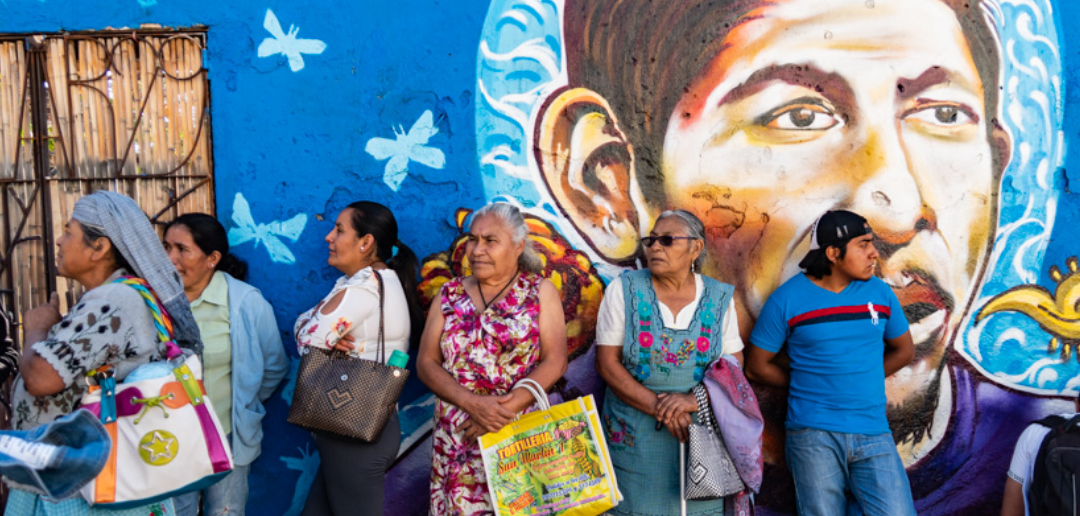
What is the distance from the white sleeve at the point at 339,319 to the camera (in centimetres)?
302

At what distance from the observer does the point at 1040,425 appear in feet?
9.97

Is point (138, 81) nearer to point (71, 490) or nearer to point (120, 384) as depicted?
point (120, 384)

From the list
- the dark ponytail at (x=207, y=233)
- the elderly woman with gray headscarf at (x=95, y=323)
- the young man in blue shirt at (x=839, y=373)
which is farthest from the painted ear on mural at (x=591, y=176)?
the elderly woman with gray headscarf at (x=95, y=323)

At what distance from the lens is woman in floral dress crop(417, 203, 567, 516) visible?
3049 millimetres

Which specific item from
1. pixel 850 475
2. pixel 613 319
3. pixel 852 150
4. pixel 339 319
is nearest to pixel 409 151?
pixel 339 319

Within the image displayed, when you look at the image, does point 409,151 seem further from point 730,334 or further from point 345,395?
point 730,334

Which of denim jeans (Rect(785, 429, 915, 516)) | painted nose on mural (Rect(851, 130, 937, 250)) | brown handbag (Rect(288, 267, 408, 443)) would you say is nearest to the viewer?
brown handbag (Rect(288, 267, 408, 443))

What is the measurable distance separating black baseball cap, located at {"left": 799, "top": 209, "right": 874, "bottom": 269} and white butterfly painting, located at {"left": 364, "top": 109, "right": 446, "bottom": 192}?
1888 mm

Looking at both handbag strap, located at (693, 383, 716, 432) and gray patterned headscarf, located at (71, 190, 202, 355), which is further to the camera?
handbag strap, located at (693, 383, 716, 432)

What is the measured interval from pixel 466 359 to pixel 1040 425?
2.37m

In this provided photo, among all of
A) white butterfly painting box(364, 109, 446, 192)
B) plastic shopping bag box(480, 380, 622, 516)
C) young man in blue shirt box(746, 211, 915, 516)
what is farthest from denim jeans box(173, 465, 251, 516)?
young man in blue shirt box(746, 211, 915, 516)

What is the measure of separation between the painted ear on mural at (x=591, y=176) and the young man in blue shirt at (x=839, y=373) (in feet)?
2.87

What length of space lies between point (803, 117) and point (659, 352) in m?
1.57

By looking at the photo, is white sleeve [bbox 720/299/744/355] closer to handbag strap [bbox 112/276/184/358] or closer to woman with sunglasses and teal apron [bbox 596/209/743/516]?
woman with sunglasses and teal apron [bbox 596/209/743/516]
